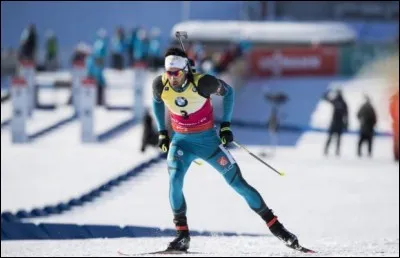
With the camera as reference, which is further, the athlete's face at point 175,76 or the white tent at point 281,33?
the white tent at point 281,33

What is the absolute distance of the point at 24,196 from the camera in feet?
48.4

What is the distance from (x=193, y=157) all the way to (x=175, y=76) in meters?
0.78

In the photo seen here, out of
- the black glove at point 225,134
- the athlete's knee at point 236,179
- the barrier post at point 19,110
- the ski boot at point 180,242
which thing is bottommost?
the barrier post at point 19,110

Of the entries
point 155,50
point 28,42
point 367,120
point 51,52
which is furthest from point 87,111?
point 51,52

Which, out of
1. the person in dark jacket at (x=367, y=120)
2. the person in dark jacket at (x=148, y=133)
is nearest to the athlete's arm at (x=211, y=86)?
the person in dark jacket at (x=148, y=133)

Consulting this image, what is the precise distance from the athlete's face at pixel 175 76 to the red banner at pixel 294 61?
21863 millimetres

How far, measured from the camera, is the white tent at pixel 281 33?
2838 centimetres

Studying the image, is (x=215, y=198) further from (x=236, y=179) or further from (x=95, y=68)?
(x=95, y=68)

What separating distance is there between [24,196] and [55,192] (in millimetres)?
479

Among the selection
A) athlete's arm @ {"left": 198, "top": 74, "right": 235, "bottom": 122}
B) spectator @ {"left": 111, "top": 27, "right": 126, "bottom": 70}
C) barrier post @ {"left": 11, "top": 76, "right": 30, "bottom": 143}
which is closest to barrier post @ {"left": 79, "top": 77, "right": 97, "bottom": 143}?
barrier post @ {"left": 11, "top": 76, "right": 30, "bottom": 143}

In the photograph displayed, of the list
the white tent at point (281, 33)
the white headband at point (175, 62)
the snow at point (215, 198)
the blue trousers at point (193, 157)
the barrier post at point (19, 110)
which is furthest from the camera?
the white tent at point (281, 33)

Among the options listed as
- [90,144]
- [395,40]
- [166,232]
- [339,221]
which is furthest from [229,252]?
[395,40]

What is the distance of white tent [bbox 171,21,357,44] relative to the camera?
28.4 meters

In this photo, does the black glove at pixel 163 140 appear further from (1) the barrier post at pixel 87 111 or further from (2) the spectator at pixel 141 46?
(2) the spectator at pixel 141 46
